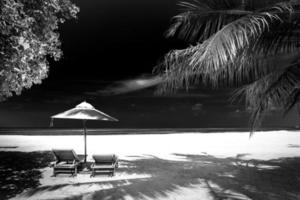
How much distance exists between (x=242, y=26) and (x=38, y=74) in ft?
23.4

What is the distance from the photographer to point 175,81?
591 centimetres

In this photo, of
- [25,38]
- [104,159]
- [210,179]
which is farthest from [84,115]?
[210,179]

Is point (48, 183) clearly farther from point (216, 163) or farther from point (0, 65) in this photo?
point (216, 163)

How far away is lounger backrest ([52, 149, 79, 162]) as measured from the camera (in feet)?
29.5

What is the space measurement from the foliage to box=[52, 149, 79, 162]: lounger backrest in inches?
91.7

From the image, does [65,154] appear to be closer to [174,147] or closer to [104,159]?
[104,159]

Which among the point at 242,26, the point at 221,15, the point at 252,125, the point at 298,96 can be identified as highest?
the point at 221,15

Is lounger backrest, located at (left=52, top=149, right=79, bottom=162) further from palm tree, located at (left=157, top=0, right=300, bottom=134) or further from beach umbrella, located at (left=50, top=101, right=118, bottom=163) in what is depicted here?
palm tree, located at (left=157, top=0, right=300, bottom=134)

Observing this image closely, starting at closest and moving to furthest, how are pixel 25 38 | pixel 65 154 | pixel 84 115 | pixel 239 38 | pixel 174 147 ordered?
pixel 239 38
pixel 25 38
pixel 65 154
pixel 84 115
pixel 174 147

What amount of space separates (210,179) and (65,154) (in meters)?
4.68

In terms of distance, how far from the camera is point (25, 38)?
732cm

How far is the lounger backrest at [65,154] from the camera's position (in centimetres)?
898

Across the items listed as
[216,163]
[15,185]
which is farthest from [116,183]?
[216,163]

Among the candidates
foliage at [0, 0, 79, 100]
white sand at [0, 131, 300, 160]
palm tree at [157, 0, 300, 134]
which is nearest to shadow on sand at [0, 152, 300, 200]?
white sand at [0, 131, 300, 160]
